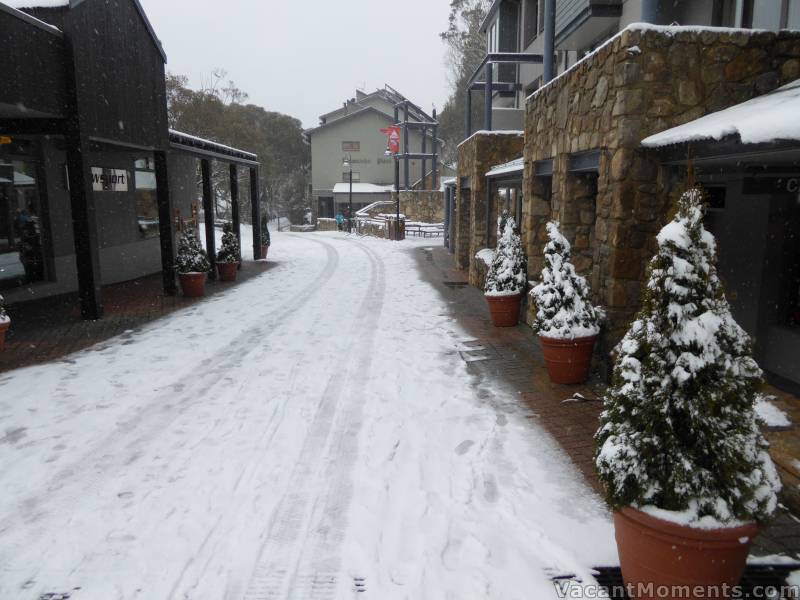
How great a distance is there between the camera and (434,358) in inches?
296

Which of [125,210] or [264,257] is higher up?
[125,210]

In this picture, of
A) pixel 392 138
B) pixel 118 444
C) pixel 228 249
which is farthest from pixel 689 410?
pixel 392 138

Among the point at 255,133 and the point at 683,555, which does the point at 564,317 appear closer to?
the point at 683,555

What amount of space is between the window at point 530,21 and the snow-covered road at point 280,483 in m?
15.0

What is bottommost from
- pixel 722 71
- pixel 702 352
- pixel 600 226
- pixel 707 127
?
pixel 702 352

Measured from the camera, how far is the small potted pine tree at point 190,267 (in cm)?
1213

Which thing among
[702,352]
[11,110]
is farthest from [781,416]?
[11,110]

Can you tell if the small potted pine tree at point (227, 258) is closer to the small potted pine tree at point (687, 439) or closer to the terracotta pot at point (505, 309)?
the terracotta pot at point (505, 309)

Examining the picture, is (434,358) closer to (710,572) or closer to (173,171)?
(710,572)

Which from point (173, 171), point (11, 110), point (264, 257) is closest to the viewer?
point (11, 110)

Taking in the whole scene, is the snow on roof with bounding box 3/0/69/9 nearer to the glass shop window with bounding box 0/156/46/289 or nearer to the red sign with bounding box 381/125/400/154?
the glass shop window with bounding box 0/156/46/289

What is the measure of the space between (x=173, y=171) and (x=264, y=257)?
435 cm

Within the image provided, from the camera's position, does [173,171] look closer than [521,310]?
No

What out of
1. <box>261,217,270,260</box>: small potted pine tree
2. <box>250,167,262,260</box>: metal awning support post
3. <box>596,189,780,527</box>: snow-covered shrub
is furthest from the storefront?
<box>596,189,780,527</box>: snow-covered shrub
